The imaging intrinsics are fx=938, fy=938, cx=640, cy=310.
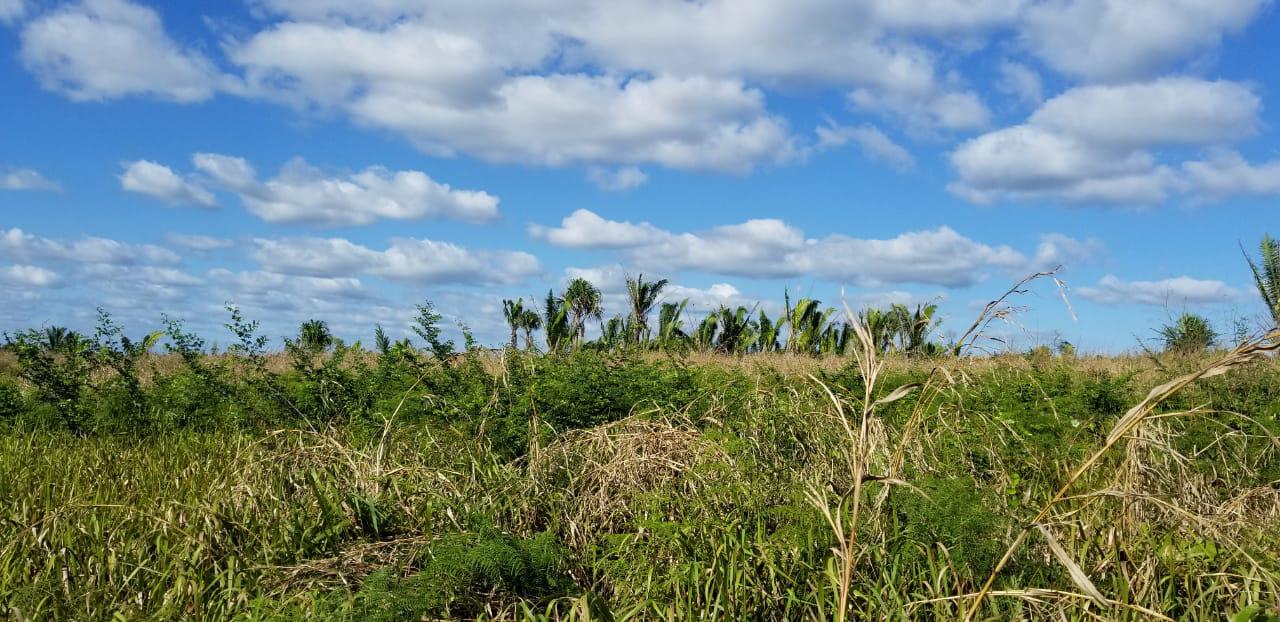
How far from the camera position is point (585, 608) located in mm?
3322

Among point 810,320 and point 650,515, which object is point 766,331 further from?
point 650,515

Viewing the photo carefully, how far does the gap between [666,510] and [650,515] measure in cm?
19

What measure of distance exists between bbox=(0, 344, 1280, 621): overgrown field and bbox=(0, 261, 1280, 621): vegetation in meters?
0.02

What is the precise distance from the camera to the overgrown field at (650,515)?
359cm

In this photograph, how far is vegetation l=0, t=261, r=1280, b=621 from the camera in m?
3.52

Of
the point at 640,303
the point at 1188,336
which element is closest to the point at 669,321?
the point at 640,303

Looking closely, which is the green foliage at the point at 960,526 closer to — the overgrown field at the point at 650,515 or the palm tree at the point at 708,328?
the overgrown field at the point at 650,515

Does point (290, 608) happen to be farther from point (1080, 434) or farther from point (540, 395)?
point (1080, 434)

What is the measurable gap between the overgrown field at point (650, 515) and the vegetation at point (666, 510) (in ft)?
0.06

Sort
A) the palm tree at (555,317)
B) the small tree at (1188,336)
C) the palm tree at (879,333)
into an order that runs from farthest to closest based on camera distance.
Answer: the palm tree at (555,317)
the small tree at (1188,336)
the palm tree at (879,333)

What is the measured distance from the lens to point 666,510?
4.82m

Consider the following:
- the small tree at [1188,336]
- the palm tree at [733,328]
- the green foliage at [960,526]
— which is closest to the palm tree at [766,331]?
the palm tree at [733,328]

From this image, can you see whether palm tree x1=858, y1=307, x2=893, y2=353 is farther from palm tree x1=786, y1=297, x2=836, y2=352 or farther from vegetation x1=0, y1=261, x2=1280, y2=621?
palm tree x1=786, y1=297, x2=836, y2=352

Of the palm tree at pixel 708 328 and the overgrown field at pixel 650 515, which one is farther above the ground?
the palm tree at pixel 708 328
